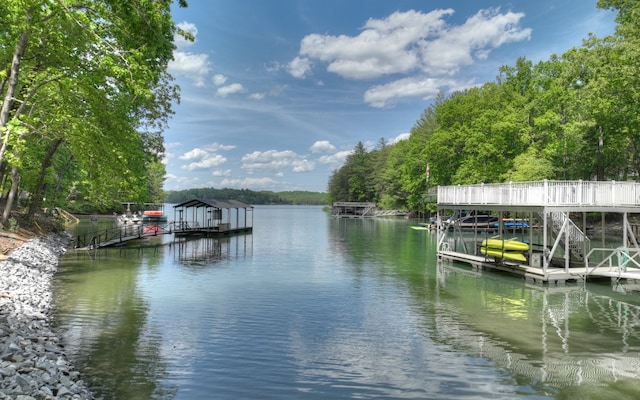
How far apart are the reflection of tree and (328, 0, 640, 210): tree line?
32533 millimetres

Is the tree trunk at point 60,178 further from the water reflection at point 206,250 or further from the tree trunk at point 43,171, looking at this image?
the water reflection at point 206,250

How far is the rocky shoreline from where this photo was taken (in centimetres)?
736

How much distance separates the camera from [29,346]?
373 inches

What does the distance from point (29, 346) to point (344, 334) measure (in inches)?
310

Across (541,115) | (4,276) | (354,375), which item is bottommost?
(354,375)

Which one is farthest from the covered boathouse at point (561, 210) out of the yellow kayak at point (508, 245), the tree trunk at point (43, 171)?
the tree trunk at point (43, 171)

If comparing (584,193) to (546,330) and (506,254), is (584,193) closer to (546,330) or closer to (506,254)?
(506,254)

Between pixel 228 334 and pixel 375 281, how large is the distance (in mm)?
10389

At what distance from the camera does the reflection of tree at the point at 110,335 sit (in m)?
8.99

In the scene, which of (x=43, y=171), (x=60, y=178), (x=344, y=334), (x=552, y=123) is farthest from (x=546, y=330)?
(x=60, y=178)

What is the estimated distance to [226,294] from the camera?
1820 cm

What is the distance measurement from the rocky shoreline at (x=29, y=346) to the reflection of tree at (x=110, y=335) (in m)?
0.41

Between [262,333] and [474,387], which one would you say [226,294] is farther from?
[474,387]

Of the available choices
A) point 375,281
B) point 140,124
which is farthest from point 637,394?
point 140,124
